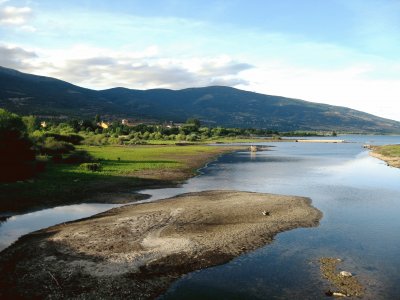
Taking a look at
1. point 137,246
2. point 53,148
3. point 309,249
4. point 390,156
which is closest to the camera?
point 137,246

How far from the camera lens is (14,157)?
61.6 meters

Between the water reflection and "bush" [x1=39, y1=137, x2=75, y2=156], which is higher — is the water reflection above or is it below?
below

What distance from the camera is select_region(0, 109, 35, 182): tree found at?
58000 millimetres

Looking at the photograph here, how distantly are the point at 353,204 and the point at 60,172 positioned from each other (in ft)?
153

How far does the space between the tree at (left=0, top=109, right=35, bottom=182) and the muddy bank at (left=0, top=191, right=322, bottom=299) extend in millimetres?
23927

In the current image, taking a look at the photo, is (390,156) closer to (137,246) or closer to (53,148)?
(53,148)

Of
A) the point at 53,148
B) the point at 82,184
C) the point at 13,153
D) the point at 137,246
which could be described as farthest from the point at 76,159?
the point at 137,246

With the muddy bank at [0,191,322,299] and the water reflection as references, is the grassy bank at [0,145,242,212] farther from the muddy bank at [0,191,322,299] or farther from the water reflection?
the muddy bank at [0,191,322,299]

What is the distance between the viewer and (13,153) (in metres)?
61.3

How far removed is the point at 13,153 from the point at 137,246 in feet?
134

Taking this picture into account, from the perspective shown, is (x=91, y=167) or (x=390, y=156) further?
(x=390, y=156)

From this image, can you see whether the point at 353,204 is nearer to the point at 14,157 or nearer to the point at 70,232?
the point at 70,232

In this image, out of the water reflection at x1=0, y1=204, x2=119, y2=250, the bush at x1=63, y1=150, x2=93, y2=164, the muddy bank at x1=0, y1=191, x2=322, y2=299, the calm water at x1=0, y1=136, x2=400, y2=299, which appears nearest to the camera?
the calm water at x1=0, y1=136, x2=400, y2=299

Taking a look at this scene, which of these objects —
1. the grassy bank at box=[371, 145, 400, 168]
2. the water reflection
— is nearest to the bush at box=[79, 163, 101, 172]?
the water reflection
